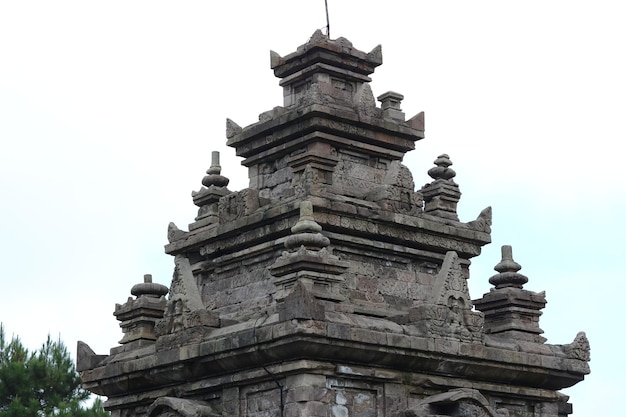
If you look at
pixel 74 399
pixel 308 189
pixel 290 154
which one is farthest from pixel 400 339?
pixel 74 399

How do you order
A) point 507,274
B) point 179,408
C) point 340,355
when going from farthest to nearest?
point 507,274, point 179,408, point 340,355

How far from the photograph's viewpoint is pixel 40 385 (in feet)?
131

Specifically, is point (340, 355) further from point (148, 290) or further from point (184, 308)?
point (148, 290)

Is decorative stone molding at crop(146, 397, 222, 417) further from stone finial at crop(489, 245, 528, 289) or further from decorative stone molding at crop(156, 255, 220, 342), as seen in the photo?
stone finial at crop(489, 245, 528, 289)

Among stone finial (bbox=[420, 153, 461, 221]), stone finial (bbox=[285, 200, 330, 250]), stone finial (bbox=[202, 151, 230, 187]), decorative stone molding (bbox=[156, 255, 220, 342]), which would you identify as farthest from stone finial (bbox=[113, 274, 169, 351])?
stone finial (bbox=[420, 153, 461, 221])

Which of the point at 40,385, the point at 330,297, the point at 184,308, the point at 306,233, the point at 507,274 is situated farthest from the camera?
the point at 40,385

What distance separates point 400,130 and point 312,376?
5.36 metres

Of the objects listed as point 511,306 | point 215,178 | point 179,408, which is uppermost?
point 215,178

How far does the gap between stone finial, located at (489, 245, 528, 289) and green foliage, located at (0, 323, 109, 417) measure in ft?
59.2

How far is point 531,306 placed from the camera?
76.0 feet

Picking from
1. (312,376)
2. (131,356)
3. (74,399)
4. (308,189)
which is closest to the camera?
(312,376)

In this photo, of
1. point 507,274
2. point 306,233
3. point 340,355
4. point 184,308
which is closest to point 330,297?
point 340,355

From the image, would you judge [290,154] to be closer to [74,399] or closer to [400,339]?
[400,339]

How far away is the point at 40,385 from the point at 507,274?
2027 centimetres
